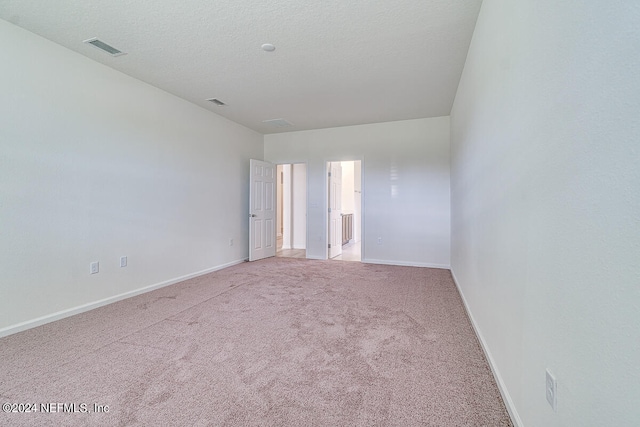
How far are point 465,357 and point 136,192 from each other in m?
3.83

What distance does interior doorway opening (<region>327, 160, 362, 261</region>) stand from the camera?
19.8 ft

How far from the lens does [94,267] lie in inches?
120

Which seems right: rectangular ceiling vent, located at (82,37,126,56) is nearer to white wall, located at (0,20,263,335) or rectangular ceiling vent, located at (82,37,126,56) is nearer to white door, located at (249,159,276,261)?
white wall, located at (0,20,263,335)

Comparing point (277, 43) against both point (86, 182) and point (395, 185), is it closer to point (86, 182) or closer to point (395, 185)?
point (86, 182)

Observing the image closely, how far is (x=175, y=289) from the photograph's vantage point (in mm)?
3723

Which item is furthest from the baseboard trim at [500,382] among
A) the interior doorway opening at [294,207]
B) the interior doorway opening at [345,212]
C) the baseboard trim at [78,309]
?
the interior doorway opening at [294,207]

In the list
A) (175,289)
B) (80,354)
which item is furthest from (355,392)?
(175,289)

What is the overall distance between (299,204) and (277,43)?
468cm

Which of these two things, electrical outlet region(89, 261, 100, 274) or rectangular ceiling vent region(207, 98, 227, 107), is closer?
electrical outlet region(89, 261, 100, 274)

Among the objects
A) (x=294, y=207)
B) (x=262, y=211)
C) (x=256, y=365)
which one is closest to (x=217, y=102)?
(x=262, y=211)

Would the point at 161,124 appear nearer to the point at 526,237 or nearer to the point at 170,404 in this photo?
the point at 170,404

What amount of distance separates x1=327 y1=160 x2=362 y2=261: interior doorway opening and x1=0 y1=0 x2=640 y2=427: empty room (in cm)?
117

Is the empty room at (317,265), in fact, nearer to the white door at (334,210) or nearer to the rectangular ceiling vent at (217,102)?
the rectangular ceiling vent at (217,102)

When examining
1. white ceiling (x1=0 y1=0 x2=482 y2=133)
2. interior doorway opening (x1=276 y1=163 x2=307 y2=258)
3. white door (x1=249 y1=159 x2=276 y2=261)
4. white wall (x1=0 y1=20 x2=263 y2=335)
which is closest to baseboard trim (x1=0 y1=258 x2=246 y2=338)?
white wall (x1=0 y1=20 x2=263 y2=335)
